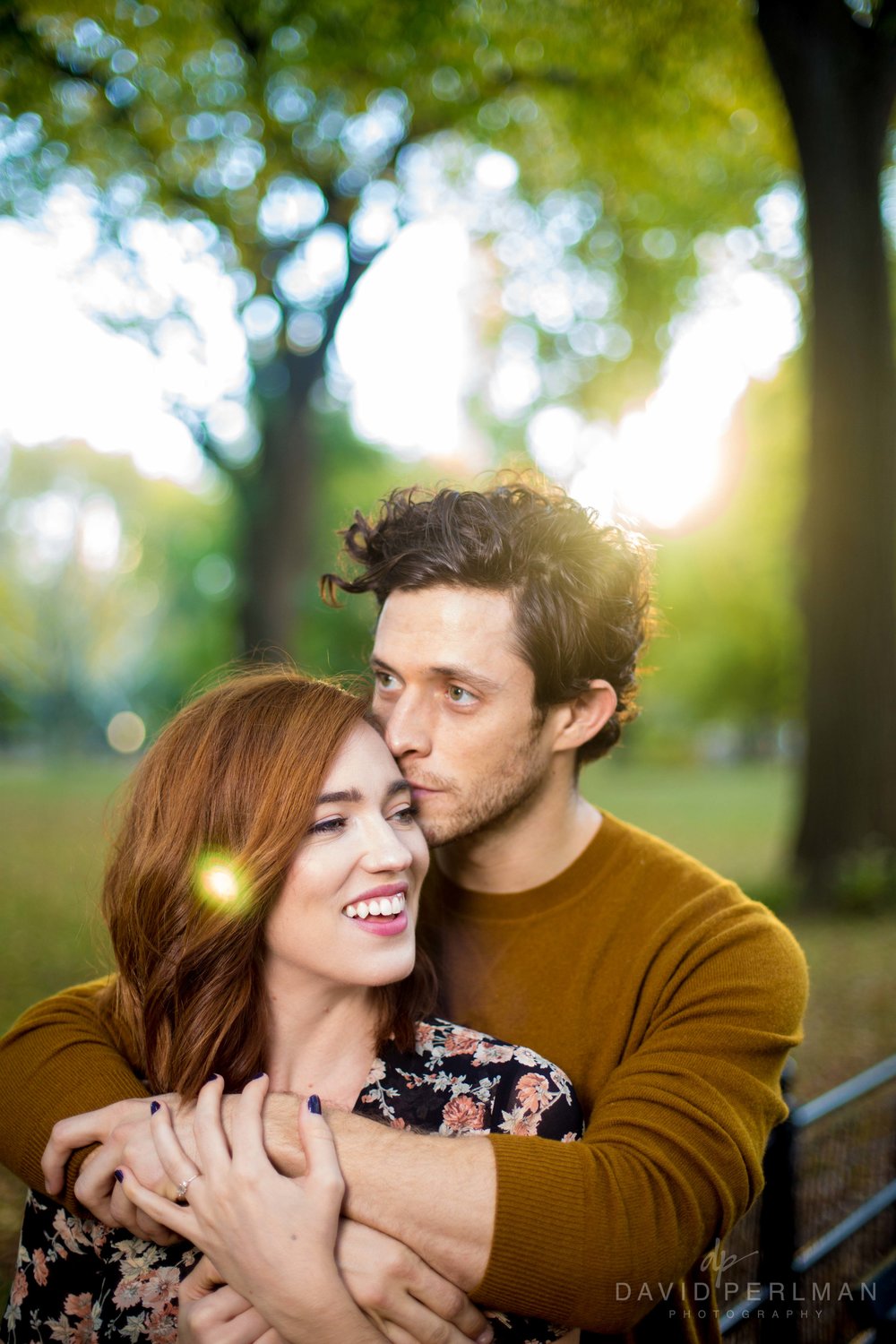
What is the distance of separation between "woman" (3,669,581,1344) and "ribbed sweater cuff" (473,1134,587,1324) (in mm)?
213

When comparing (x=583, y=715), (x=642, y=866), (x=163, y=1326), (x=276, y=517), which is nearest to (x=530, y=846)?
(x=642, y=866)

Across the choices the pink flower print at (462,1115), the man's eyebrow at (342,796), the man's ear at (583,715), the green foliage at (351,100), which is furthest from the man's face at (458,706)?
the green foliage at (351,100)

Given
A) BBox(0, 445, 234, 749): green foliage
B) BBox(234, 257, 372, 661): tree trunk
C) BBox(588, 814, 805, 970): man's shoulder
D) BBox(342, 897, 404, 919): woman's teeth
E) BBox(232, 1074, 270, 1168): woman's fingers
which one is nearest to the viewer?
BBox(232, 1074, 270, 1168): woman's fingers

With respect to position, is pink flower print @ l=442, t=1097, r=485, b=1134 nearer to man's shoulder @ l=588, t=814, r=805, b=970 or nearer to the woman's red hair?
the woman's red hair

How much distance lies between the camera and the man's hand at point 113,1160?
2.11 meters

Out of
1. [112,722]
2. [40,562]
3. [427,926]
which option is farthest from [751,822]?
[112,722]

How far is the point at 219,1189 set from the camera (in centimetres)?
195

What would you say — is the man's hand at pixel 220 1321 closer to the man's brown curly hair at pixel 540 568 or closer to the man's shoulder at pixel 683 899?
the man's shoulder at pixel 683 899

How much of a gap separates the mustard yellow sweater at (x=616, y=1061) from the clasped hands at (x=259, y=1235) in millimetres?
156

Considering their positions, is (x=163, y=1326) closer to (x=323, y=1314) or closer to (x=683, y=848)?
(x=323, y=1314)

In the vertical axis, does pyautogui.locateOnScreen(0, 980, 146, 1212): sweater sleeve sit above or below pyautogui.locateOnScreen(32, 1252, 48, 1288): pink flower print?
above

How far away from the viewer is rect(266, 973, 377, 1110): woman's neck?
97.6 inches

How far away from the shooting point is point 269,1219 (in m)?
1.89

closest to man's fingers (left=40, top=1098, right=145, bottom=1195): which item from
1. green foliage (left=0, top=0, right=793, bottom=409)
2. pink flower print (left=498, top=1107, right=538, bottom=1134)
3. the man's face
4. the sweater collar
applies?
pink flower print (left=498, top=1107, right=538, bottom=1134)
